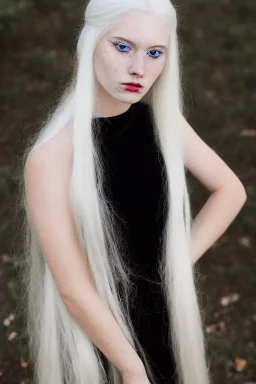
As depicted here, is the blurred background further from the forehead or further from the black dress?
the forehead

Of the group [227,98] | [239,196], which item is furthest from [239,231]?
[239,196]

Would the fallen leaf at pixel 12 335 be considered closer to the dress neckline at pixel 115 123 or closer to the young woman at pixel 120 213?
the young woman at pixel 120 213

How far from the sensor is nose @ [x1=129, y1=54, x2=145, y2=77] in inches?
67.8

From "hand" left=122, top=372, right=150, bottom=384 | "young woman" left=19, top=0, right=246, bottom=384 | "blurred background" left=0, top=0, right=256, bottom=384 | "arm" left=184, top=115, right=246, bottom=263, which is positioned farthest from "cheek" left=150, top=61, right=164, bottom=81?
"blurred background" left=0, top=0, right=256, bottom=384

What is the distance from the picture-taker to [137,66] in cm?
172

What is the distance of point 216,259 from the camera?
3.94 meters

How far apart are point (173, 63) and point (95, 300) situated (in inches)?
27.4

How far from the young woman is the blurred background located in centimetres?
123

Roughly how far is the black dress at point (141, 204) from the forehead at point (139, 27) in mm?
253

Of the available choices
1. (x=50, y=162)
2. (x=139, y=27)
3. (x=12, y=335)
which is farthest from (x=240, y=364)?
(x=139, y=27)

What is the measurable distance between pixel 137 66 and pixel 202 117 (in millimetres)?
3135

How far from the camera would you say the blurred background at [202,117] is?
10.9ft

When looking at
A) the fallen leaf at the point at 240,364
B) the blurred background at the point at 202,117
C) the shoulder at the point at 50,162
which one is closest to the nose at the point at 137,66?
the shoulder at the point at 50,162

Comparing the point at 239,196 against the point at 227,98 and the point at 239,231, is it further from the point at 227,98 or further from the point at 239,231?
the point at 227,98
